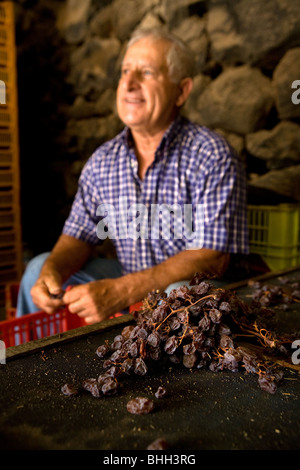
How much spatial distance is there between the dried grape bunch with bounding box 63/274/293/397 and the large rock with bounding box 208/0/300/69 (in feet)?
6.99

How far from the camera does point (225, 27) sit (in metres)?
2.87

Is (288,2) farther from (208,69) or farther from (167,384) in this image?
(167,384)

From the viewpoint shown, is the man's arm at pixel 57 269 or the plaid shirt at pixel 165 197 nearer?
the man's arm at pixel 57 269

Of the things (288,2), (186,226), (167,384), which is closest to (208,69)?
(288,2)

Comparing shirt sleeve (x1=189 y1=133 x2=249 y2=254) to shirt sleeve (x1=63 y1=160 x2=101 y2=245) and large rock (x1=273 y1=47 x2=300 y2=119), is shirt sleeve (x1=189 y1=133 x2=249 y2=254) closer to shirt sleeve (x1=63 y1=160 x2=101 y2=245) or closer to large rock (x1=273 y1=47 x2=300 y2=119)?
shirt sleeve (x1=63 y1=160 x2=101 y2=245)

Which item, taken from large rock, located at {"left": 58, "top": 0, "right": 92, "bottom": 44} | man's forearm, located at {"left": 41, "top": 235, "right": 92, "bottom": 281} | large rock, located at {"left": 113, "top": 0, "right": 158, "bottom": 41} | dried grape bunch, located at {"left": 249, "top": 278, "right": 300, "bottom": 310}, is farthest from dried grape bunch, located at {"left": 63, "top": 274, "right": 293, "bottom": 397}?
large rock, located at {"left": 58, "top": 0, "right": 92, "bottom": 44}

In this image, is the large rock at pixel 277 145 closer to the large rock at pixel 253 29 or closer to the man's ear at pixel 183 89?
the large rock at pixel 253 29

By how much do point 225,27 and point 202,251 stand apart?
1788mm

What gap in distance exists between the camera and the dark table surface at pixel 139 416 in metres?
0.72

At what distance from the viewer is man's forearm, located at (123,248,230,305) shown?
5.92 feet

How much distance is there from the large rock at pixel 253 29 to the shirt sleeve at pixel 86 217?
1.31m

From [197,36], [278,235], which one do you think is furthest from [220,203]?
[197,36]

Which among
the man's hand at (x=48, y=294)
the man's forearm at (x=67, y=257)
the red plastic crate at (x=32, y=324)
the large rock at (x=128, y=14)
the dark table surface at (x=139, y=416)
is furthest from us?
the large rock at (x=128, y=14)

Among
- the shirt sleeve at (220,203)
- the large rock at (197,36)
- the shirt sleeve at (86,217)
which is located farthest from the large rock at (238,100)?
the shirt sleeve at (86,217)
